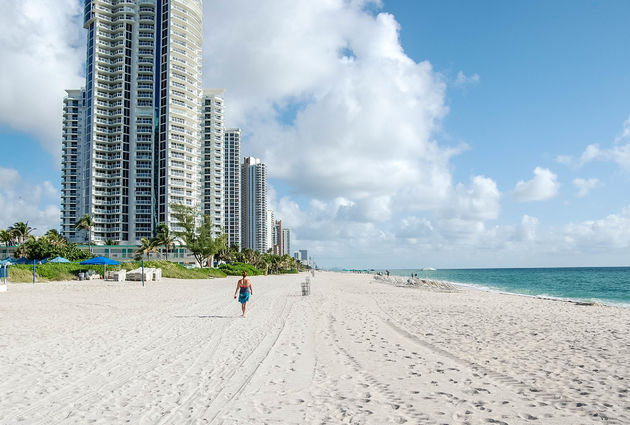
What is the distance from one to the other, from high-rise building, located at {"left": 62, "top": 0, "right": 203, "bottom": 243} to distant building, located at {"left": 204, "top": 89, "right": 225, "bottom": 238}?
467 cm

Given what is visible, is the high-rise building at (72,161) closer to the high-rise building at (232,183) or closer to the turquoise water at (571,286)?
the high-rise building at (232,183)

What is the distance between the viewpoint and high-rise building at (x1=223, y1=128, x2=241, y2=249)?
150125 millimetres

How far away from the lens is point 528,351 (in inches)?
375

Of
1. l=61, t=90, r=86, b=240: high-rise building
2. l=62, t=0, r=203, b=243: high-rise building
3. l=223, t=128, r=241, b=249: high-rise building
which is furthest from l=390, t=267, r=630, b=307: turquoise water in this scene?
l=61, t=90, r=86, b=240: high-rise building

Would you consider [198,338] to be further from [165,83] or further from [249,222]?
[249,222]

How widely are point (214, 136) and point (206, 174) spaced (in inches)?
455

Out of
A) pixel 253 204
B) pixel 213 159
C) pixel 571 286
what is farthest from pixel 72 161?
pixel 571 286

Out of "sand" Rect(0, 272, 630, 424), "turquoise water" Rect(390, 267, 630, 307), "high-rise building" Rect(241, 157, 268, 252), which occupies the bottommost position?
"turquoise water" Rect(390, 267, 630, 307)

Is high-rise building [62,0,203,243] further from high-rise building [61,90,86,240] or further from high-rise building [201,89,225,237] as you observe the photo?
high-rise building [201,89,225,237]

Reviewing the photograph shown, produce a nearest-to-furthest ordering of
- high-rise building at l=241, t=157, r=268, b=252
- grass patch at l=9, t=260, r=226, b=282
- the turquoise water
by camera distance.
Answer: grass patch at l=9, t=260, r=226, b=282 < the turquoise water < high-rise building at l=241, t=157, r=268, b=252

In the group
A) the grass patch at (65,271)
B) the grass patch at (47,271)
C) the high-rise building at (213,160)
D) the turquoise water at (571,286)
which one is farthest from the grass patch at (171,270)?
the high-rise building at (213,160)

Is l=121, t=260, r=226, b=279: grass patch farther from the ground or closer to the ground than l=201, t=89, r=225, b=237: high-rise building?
closer to the ground

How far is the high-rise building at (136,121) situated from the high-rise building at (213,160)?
471cm

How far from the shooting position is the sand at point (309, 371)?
5.51 meters
